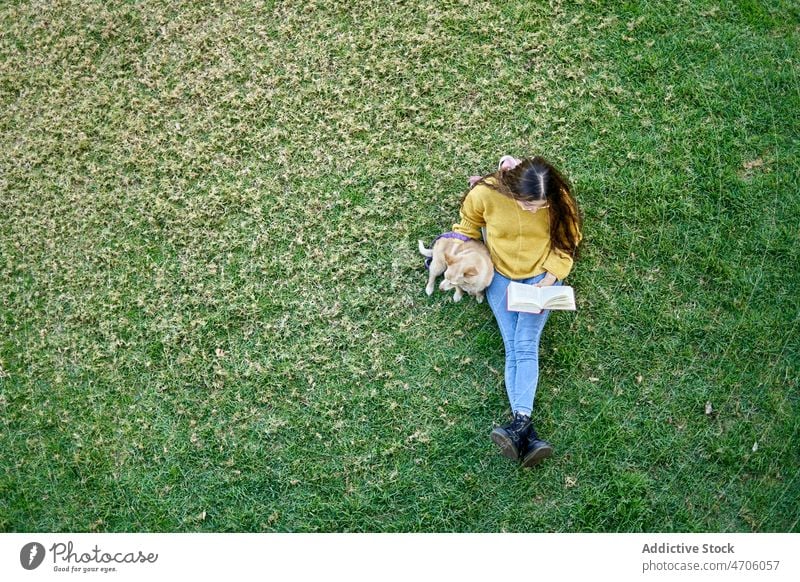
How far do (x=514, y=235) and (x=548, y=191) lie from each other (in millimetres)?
376

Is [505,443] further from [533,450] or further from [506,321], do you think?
[506,321]

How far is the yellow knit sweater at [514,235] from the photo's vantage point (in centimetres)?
441

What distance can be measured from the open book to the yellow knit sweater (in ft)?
0.42

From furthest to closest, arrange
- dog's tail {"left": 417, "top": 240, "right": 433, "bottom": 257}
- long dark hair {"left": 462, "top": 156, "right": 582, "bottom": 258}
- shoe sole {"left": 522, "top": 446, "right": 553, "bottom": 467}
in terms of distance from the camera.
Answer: dog's tail {"left": 417, "top": 240, "right": 433, "bottom": 257} < shoe sole {"left": 522, "top": 446, "right": 553, "bottom": 467} < long dark hair {"left": 462, "top": 156, "right": 582, "bottom": 258}

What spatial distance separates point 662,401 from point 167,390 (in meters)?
3.32

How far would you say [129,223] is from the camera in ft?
16.9

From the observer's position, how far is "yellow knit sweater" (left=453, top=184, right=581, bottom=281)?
441cm

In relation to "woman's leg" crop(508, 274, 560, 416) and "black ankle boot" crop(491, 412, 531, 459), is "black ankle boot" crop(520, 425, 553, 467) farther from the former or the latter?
"woman's leg" crop(508, 274, 560, 416)

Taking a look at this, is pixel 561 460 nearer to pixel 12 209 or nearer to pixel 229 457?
pixel 229 457

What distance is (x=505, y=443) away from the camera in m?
4.32

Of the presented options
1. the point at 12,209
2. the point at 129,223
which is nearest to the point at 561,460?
the point at 129,223

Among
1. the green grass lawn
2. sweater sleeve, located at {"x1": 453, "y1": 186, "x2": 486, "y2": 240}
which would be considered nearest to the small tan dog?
sweater sleeve, located at {"x1": 453, "y1": 186, "x2": 486, "y2": 240}

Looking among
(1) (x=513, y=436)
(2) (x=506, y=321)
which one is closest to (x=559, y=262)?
(2) (x=506, y=321)

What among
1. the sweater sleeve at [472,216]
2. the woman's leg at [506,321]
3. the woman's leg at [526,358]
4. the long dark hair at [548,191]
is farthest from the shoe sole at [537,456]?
the sweater sleeve at [472,216]
